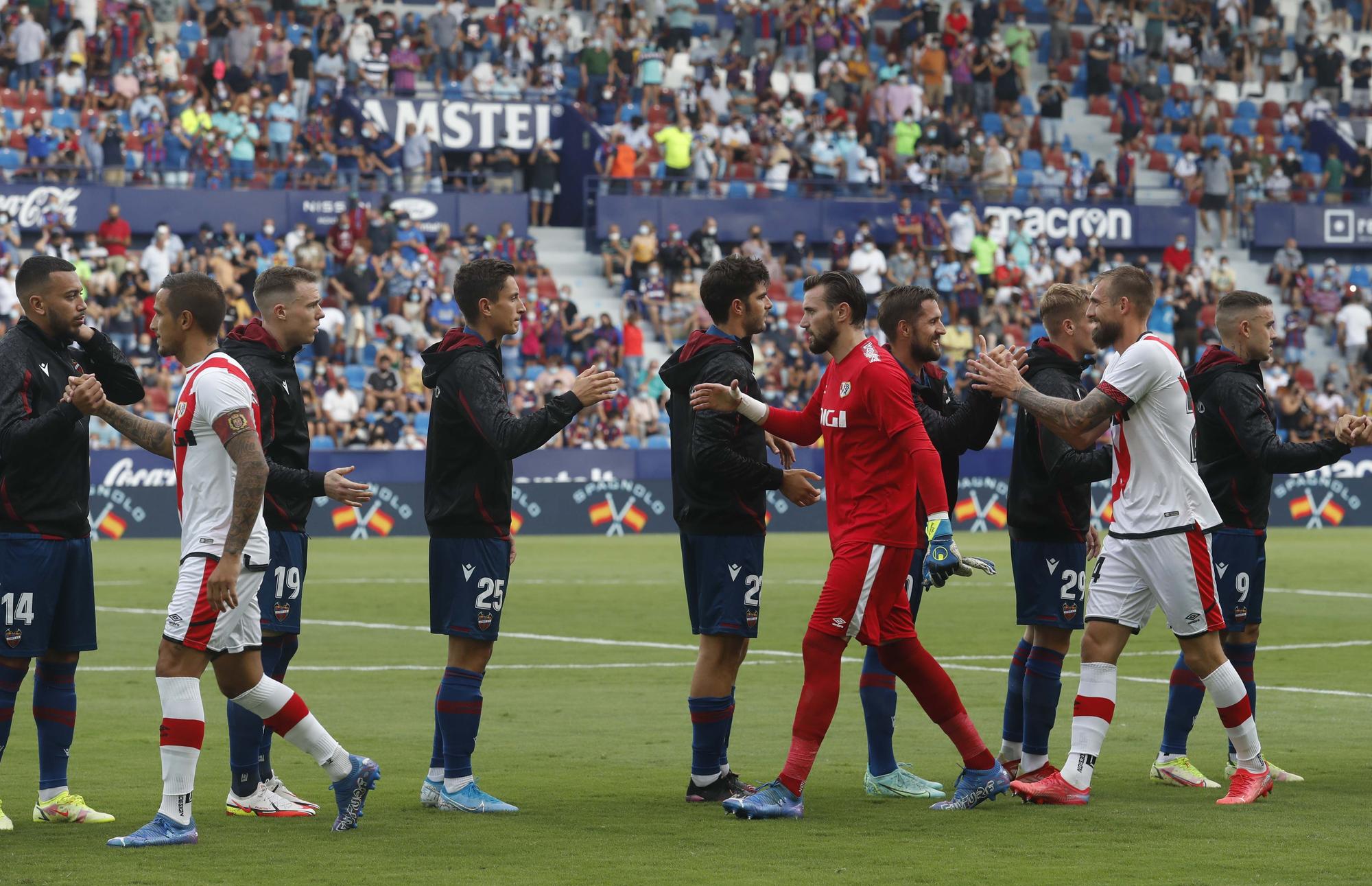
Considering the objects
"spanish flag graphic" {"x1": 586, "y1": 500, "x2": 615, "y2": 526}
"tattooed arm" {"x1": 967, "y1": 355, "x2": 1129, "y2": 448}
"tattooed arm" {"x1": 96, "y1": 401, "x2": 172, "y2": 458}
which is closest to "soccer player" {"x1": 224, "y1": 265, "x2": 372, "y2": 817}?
"tattooed arm" {"x1": 96, "y1": 401, "x2": 172, "y2": 458}

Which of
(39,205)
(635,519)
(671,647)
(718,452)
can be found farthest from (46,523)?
(39,205)

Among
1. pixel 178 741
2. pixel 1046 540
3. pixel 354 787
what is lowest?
pixel 354 787

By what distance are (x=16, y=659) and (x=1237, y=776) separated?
585cm

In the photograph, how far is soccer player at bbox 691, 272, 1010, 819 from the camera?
8953mm

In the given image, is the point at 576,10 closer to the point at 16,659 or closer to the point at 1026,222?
the point at 1026,222

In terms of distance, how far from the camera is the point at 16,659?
353 inches

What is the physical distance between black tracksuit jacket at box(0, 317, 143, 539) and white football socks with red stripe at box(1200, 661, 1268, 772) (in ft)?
17.6

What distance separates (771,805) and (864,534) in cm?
132

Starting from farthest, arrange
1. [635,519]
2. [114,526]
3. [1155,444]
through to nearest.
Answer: [635,519], [114,526], [1155,444]

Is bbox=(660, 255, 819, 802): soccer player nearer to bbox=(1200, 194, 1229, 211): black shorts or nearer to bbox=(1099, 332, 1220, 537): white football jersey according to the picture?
bbox=(1099, 332, 1220, 537): white football jersey

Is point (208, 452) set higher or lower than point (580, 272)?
higher

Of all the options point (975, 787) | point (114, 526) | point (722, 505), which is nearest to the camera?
point (975, 787)

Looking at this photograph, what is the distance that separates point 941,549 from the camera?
8750 millimetres

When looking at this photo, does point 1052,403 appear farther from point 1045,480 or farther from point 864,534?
point 864,534
